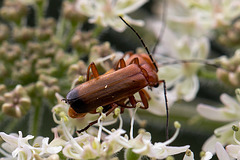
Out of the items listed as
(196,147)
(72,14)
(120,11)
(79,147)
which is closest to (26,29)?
(72,14)

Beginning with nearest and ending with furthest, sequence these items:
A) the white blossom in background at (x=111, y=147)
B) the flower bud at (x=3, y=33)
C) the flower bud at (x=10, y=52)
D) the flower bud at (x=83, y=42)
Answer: the white blossom in background at (x=111, y=147)
the flower bud at (x=10, y=52)
the flower bud at (x=83, y=42)
the flower bud at (x=3, y=33)

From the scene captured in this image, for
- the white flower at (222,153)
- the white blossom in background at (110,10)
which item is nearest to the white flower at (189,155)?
the white flower at (222,153)

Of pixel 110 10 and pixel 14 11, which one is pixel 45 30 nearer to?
pixel 14 11

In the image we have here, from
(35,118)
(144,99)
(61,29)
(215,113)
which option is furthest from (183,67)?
(35,118)

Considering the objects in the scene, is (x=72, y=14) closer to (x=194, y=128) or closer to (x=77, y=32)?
(x=77, y=32)

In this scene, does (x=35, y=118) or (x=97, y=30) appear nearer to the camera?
(x=35, y=118)

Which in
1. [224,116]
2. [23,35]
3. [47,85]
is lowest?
[224,116]

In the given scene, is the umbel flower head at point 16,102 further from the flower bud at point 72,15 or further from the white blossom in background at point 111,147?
the flower bud at point 72,15
